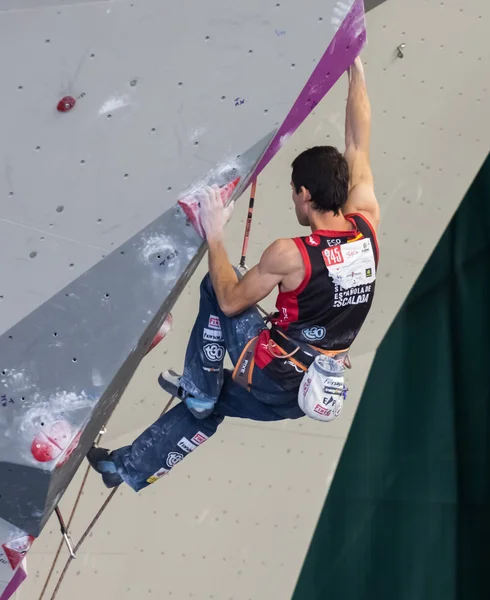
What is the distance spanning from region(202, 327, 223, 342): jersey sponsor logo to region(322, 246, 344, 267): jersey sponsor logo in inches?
14.4

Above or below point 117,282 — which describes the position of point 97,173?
above

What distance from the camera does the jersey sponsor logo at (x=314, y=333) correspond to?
6.61 ft

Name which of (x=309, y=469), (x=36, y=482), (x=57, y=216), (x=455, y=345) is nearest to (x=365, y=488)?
(x=309, y=469)

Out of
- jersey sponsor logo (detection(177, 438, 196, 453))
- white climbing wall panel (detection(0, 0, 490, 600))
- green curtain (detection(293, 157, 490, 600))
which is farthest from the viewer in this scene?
green curtain (detection(293, 157, 490, 600))

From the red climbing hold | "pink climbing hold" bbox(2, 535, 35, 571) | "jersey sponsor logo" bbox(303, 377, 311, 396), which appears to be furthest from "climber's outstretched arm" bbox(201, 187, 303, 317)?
"pink climbing hold" bbox(2, 535, 35, 571)

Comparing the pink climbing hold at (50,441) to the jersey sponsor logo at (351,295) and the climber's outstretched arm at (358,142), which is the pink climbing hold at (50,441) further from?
the climber's outstretched arm at (358,142)

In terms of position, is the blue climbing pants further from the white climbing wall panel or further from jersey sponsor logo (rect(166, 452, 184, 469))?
the white climbing wall panel

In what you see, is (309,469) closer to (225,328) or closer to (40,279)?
(225,328)

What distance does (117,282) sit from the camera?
6.38ft

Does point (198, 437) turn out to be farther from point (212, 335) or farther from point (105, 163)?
point (105, 163)

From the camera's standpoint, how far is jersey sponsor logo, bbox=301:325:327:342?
2016 mm

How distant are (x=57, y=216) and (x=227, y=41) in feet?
1.98

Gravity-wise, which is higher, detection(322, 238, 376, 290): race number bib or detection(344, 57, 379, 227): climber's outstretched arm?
detection(344, 57, 379, 227): climber's outstretched arm

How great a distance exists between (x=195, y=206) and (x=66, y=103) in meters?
0.40
